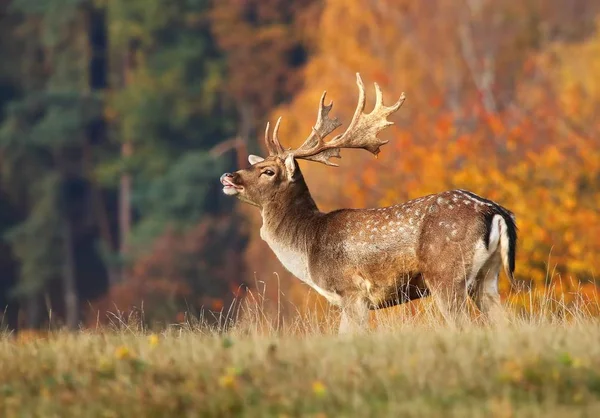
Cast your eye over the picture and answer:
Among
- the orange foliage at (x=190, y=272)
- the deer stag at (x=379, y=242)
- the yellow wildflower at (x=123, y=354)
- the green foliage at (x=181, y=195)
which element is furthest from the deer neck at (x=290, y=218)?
the green foliage at (x=181, y=195)

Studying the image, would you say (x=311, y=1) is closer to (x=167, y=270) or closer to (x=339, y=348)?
(x=167, y=270)

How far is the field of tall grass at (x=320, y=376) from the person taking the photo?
7.93 m

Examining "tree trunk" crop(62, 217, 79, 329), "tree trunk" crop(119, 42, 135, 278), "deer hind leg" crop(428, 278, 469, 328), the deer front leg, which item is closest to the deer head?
the deer front leg

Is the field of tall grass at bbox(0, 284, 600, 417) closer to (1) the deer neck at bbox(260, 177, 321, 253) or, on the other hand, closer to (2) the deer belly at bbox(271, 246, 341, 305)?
(2) the deer belly at bbox(271, 246, 341, 305)

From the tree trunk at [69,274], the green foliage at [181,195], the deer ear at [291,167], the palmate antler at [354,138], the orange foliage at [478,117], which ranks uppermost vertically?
the palmate antler at [354,138]

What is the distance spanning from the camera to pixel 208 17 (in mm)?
59312

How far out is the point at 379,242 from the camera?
1145 centimetres

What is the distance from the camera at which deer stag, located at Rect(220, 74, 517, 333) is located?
1106cm

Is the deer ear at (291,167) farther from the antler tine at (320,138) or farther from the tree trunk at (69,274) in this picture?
the tree trunk at (69,274)

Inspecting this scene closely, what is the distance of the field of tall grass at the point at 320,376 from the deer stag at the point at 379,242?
1355 millimetres

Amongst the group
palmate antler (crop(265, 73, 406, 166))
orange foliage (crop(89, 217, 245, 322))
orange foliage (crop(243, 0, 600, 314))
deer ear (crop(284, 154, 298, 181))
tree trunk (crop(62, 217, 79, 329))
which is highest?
palmate antler (crop(265, 73, 406, 166))

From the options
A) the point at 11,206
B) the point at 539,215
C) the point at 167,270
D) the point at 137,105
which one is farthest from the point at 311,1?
the point at 539,215

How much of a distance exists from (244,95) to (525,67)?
14041 millimetres

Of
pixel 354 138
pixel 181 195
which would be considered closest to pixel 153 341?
pixel 354 138
